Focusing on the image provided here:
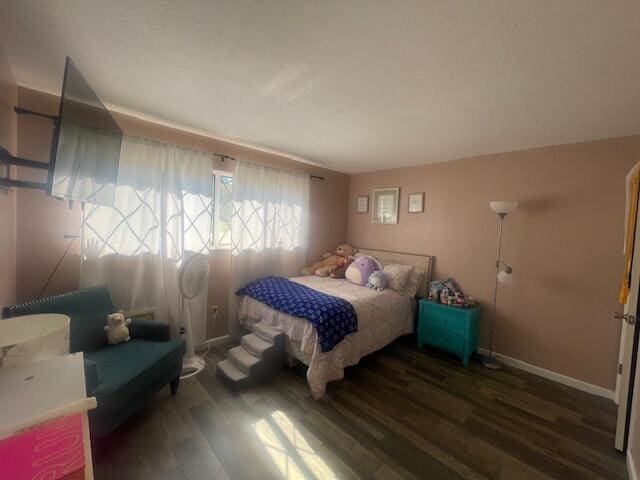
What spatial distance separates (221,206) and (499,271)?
10.6 ft

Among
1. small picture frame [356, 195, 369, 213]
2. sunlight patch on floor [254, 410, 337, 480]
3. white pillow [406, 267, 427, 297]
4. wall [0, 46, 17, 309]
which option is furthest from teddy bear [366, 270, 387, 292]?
wall [0, 46, 17, 309]

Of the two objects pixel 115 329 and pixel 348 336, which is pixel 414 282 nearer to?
pixel 348 336

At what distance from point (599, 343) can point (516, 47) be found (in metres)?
2.67

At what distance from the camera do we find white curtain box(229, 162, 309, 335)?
293 centimetres

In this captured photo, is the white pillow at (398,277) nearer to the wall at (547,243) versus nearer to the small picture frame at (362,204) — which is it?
the wall at (547,243)

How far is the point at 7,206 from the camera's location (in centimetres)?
157

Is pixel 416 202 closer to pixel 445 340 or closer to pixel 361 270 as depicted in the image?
pixel 361 270

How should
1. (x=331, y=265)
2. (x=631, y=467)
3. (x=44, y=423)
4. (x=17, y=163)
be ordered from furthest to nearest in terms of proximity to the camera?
(x=331, y=265) → (x=631, y=467) → (x=17, y=163) → (x=44, y=423)

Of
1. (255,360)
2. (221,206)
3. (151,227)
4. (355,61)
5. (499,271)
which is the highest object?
(355,61)

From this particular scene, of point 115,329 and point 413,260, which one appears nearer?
point 115,329

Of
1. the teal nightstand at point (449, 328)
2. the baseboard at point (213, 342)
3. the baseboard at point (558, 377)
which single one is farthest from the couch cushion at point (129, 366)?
the baseboard at point (558, 377)

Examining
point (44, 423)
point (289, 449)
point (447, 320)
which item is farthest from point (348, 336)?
point (44, 423)

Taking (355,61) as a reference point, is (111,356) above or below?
below

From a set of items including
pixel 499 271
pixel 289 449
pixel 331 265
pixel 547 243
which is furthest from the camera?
pixel 331 265
